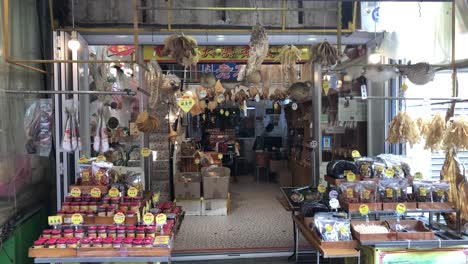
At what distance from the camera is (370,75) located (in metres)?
4.05

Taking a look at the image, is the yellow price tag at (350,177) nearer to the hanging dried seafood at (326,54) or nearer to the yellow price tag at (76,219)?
the hanging dried seafood at (326,54)

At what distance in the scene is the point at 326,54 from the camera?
3.88 metres

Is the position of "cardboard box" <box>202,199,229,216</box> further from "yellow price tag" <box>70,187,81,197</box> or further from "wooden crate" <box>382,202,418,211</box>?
"wooden crate" <box>382,202,418,211</box>

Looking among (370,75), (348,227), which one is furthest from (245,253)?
(370,75)

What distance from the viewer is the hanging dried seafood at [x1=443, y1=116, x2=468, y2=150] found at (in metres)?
3.51

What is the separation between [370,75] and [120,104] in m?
3.99

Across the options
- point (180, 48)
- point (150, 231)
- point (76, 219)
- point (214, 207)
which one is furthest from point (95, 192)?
point (214, 207)

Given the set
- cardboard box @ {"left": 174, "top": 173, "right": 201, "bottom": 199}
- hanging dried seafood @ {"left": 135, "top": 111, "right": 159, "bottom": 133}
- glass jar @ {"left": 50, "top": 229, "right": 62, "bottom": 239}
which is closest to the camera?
glass jar @ {"left": 50, "top": 229, "right": 62, "bottom": 239}

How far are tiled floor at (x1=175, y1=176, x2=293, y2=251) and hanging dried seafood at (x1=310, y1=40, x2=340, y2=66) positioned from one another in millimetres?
2618

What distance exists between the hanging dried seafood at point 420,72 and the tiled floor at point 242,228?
2703 millimetres

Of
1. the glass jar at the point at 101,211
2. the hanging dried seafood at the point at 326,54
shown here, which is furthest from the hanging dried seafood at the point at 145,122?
the hanging dried seafood at the point at 326,54

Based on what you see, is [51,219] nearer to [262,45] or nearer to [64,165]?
[64,165]

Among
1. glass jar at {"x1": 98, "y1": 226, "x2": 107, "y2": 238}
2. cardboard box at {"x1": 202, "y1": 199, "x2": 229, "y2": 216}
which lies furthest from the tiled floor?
glass jar at {"x1": 98, "y1": 226, "x2": 107, "y2": 238}

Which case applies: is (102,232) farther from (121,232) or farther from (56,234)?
(56,234)
